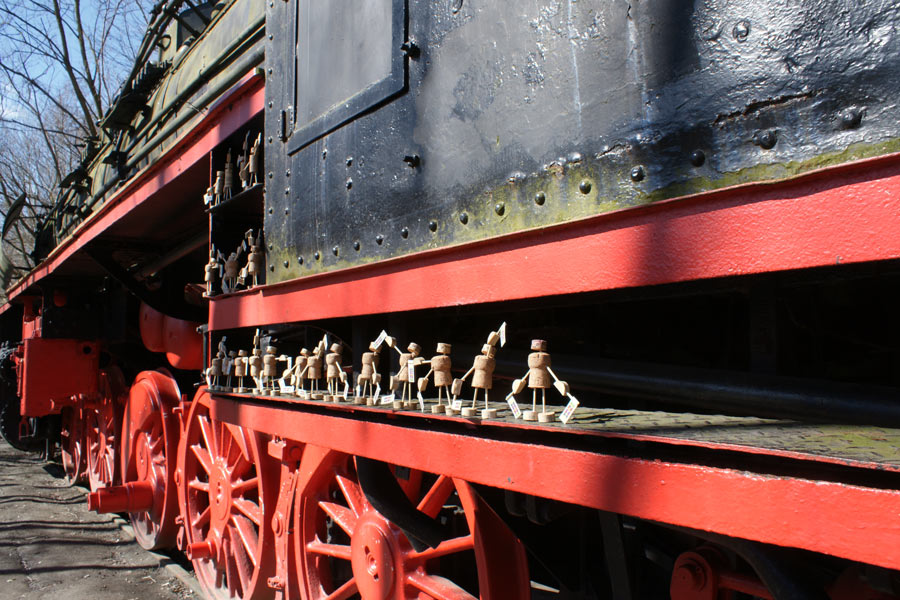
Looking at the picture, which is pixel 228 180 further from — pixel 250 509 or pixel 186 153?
pixel 250 509

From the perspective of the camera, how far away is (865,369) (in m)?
2.17

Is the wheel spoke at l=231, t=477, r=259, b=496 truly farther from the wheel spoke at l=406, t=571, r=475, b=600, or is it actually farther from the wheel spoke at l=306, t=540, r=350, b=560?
the wheel spoke at l=406, t=571, r=475, b=600

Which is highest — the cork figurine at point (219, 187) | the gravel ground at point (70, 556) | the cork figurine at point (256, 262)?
the cork figurine at point (219, 187)

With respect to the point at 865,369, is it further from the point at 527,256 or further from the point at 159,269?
the point at 159,269

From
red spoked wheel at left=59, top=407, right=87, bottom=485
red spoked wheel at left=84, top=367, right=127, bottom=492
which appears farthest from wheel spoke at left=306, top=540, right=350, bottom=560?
red spoked wheel at left=59, top=407, right=87, bottom=485

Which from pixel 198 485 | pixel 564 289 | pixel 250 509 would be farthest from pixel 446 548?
pixel 198 485

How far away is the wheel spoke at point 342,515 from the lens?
2168 mm

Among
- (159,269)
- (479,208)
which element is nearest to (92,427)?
(159,269)

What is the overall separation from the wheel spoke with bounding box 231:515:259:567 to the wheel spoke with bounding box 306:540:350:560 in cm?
56

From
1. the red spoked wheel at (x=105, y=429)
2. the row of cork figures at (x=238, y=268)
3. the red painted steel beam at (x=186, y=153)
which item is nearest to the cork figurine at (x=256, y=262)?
the row of cork figures at (x=238, y=268)

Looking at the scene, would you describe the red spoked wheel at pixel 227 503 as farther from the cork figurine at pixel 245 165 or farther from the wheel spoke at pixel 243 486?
the cork figurine at pixel 245 165

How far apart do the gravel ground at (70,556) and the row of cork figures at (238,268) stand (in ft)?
6.47

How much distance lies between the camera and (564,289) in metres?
1.15

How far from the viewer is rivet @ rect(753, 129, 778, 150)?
35.6 inches
